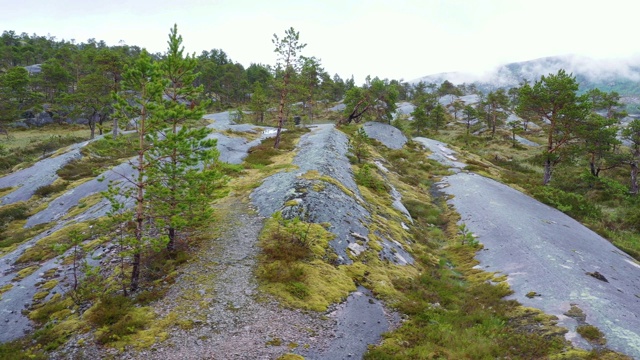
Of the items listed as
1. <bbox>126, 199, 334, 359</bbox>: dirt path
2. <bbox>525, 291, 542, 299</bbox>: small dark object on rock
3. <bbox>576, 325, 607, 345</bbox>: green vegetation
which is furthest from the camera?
<bbox>525, 291, 542, 299</bbox>: small dark object on rock

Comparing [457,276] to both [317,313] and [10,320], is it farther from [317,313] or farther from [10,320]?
[10,320]

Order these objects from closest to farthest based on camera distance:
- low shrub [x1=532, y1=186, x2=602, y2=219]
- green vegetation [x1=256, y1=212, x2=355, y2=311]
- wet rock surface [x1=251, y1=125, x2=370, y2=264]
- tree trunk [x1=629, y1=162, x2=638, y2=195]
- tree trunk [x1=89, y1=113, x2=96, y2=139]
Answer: green vegetation [x1=256, y1=212, x2=355, y2=311]
wet rock surface [x1=251, y1=125, x2=370, y2=264]
low shrub [x1=532, y1=186, x2=602, y2=219]
tree trunk [x1=629, y1=162, x2=638, y2=195]
tree trunk [x1=89, y1=113, x2=96, y2=139]

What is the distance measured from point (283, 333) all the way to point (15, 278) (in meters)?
12.9

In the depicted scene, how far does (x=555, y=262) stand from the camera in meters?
15.6

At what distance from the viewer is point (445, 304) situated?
13.1 m

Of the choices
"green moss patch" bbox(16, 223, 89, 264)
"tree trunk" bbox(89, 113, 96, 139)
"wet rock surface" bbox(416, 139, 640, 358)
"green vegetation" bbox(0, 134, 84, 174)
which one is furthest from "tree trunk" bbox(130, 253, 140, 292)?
"tree trunk" bbox(89, 113, 96, 139)

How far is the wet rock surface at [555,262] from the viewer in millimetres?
11023

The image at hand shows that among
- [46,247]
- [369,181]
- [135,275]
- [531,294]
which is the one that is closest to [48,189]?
[46,247]

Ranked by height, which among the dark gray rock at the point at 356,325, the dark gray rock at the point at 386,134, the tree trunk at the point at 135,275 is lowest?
the dark gray rock at the point at 356,325

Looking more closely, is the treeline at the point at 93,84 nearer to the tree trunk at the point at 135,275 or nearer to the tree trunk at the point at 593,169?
the tree trunk at the point at 135,275

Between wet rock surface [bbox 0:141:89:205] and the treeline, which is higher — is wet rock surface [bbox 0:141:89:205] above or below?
below

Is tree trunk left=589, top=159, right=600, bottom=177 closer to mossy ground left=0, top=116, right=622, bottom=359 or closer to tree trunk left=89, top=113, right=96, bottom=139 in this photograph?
mossy ground left=0, top=116, right=622, bottom=359

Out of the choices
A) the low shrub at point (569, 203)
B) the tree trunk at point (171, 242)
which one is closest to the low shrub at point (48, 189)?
the tree trunk at point (171, 242)

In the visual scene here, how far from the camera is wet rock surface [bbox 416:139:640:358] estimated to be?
11023 millimetres
